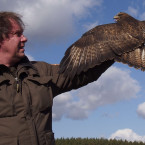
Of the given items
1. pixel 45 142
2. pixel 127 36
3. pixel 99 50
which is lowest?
pixel 45 142

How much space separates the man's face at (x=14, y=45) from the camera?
4.76 m

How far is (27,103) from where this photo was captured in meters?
4.43

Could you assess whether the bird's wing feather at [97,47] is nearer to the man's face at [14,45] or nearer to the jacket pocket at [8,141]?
the man's face at [14,45]

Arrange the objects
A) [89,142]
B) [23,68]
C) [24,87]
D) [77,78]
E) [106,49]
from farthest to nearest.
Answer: [89,142], [77,78], [106,49], [23,68], [24,87]

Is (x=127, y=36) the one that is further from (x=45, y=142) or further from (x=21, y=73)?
(x=45, y=142)

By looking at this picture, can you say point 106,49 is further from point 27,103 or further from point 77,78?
point 27,103

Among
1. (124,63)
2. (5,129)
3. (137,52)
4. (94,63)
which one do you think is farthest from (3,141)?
(137,52)

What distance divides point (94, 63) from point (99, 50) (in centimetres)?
26

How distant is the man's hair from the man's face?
0.06 metres

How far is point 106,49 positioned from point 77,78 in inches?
25.0

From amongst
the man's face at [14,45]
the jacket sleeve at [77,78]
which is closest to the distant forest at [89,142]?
the jacket sleeve at [77,78]

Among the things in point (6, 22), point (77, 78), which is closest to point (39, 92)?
point (77, 78)

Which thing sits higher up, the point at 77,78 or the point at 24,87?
the point at 77,78

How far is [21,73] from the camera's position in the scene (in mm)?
4664
